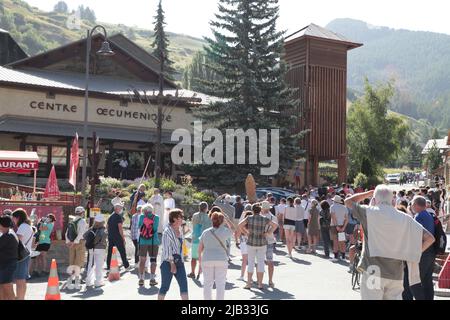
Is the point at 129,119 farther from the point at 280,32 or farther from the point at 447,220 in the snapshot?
the point at 447,220

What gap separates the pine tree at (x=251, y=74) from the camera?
31.4m

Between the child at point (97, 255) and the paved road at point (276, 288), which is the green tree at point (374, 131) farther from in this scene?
the child at point (97, 255)

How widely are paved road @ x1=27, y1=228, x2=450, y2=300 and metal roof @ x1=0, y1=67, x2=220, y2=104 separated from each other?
18.4 m

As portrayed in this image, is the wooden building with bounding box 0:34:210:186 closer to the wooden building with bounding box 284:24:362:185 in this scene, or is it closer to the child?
the wooden building with bounding box 284:24:362:185

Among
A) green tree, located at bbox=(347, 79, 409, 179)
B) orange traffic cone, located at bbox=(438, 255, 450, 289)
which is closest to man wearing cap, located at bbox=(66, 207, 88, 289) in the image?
orange traffic cone, located at bbox=(438, 255, 450, 289)

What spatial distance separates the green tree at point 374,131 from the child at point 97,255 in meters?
40.4

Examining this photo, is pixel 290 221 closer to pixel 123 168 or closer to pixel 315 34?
pixel 123 168

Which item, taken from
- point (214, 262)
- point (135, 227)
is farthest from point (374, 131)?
point (214, 262)

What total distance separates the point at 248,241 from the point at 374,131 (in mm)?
42264

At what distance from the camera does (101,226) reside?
12359mm

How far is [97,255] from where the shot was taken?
12.2 metres

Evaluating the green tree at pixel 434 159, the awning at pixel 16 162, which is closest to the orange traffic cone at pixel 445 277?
the awning at pixel 16 162
